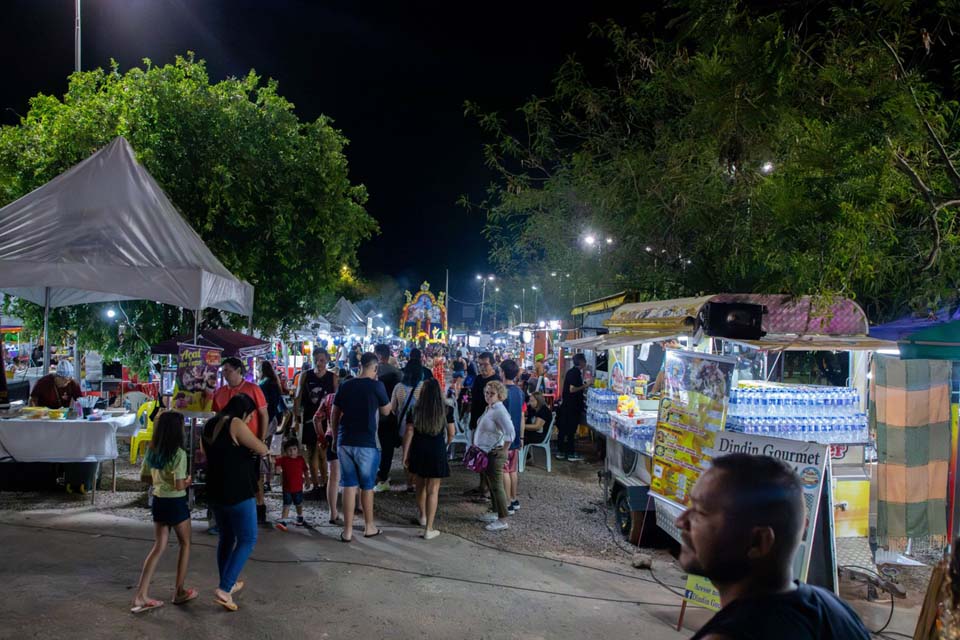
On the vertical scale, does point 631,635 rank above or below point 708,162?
below

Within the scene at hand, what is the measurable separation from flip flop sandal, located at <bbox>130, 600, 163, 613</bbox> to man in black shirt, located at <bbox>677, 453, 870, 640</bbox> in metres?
4.50

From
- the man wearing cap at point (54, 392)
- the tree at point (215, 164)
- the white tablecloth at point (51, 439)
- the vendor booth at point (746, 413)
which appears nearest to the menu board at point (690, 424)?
the vendor booth at point (746, 413)

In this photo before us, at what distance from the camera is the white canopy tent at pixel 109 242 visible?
7082 mm

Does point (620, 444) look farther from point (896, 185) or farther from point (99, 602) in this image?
point (99, 602)

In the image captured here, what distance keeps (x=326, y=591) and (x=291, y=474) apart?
210 cm

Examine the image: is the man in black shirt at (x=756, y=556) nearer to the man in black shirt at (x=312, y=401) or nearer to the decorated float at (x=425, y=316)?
the man in black shirt at (x=312, y=401)

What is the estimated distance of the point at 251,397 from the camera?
6.05m

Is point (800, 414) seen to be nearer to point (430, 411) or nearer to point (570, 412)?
point (430, 411)

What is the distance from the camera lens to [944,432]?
22.2ft

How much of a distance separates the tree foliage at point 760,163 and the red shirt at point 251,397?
5.77 metres

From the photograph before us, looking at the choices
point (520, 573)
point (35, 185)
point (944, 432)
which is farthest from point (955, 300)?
point (35, 185)

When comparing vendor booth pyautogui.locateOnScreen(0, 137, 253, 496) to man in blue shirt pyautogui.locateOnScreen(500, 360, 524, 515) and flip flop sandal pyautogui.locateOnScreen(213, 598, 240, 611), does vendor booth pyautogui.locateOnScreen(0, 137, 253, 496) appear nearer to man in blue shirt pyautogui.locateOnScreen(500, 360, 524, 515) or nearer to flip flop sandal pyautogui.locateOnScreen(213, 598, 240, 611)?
flip flop sandal pyautogui.locateOnScreen(213, 598, 240, 611)

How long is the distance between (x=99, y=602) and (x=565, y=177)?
386 inches

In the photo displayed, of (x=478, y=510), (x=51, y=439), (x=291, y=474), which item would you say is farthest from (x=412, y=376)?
(x=51, y=439)
